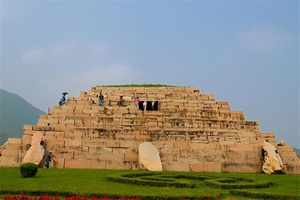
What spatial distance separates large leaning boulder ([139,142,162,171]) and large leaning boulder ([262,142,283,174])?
699 cm

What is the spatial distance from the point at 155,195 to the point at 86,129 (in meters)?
13.2

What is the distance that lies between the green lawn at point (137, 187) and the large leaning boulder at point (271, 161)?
15.5ft

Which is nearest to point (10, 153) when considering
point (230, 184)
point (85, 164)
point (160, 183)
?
point (85, 164)

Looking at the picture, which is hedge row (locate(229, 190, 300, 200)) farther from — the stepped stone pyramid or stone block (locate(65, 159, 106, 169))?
stone block (locate(65, 159, 106, 169))

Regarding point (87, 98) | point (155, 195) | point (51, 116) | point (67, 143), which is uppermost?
point (87, 98)

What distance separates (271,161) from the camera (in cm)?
2331

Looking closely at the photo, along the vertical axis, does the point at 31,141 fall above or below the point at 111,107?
below

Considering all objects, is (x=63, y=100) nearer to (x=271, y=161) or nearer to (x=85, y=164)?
(x=85, y=164)

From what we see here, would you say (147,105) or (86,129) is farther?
(147,105)

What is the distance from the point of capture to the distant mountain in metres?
116

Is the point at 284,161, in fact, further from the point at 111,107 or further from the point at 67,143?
the point at 67,143

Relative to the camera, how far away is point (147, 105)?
30.2m

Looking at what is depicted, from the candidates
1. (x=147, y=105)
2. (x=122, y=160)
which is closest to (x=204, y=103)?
(x=147, y=105)

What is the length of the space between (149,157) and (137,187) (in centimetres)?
745
